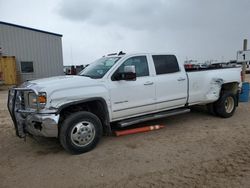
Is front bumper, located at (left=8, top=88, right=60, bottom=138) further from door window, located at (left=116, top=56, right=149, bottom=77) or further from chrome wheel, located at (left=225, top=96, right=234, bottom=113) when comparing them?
chrome wheel, located at (left=225, top=96, right=234, bottom=113)

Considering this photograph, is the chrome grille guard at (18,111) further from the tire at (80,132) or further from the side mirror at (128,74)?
the side mirror at (128,74)

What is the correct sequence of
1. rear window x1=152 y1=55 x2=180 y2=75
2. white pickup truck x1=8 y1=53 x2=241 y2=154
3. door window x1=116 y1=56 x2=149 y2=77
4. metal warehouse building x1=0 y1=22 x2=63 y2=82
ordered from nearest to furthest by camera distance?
1. white pickup truck x1=8 y1=53 x2=241 y2=154
2. door window x1=116 y1=56 x2=149 y2=77
3. rear window x1=152 y1=55 x2=180 y2=75
4. metal warehouse building x1=0 y1=22 x2=63 y2=82

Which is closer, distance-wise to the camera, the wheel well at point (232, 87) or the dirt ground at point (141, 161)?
the dirt ground at point (141, 161)

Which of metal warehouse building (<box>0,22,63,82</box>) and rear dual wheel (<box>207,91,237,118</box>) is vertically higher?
metal warehouse building (<box>0,22,63,82</box>)

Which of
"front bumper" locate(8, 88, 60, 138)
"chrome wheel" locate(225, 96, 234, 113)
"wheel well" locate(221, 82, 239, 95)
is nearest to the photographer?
"front bumper" locate(8, 88, 60, 138)

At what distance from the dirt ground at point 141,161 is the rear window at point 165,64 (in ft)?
4.90

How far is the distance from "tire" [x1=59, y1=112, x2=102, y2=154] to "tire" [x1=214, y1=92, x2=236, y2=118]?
153 inches

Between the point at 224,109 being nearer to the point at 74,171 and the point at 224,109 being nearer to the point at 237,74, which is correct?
the point at 237,74

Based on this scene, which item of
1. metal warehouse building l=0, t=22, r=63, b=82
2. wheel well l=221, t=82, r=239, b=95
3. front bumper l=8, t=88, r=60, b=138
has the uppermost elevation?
metal warehouse building l=0, t=22, r=63, b=82

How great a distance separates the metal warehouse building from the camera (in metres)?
18.1

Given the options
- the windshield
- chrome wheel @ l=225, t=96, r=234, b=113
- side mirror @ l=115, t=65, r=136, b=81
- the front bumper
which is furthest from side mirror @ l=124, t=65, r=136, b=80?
chrome wheel @ l=225, t=96, r=234, b=113

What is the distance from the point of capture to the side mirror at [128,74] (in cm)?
441

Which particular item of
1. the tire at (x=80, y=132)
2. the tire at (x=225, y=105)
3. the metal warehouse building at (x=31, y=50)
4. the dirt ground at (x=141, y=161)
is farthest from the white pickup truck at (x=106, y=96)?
the metal warehouse building at (x=31, y=50)

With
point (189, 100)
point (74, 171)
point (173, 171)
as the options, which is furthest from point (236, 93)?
point (74, 171)
